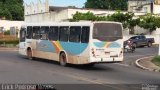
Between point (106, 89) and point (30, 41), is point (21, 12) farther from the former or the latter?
point (106, 89)

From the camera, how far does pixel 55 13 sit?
7281cm

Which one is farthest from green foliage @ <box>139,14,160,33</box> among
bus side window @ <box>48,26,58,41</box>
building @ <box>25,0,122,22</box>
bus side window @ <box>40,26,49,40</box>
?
bus side window @ <box>48,26,58,41</box>

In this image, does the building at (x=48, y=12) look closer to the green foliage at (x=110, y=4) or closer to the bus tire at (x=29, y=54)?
the green foliage at (x=110, y=4)

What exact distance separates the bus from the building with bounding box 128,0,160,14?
169 feet

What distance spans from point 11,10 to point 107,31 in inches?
3415

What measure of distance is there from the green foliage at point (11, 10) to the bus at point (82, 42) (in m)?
79.3

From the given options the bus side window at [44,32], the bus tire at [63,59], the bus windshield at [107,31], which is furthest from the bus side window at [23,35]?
the bus windshield at [107,31]

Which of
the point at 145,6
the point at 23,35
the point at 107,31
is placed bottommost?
the point at 23,35

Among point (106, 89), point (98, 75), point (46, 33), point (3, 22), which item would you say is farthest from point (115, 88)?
point (3, 22)

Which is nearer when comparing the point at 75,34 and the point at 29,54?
the point at 75,34

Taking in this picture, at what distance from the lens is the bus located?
22.6 meters

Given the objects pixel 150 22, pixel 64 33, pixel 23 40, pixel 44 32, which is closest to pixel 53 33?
pixel 44 32

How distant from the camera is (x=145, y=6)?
80000 mm

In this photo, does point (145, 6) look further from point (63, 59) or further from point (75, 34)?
point (75, 34)
